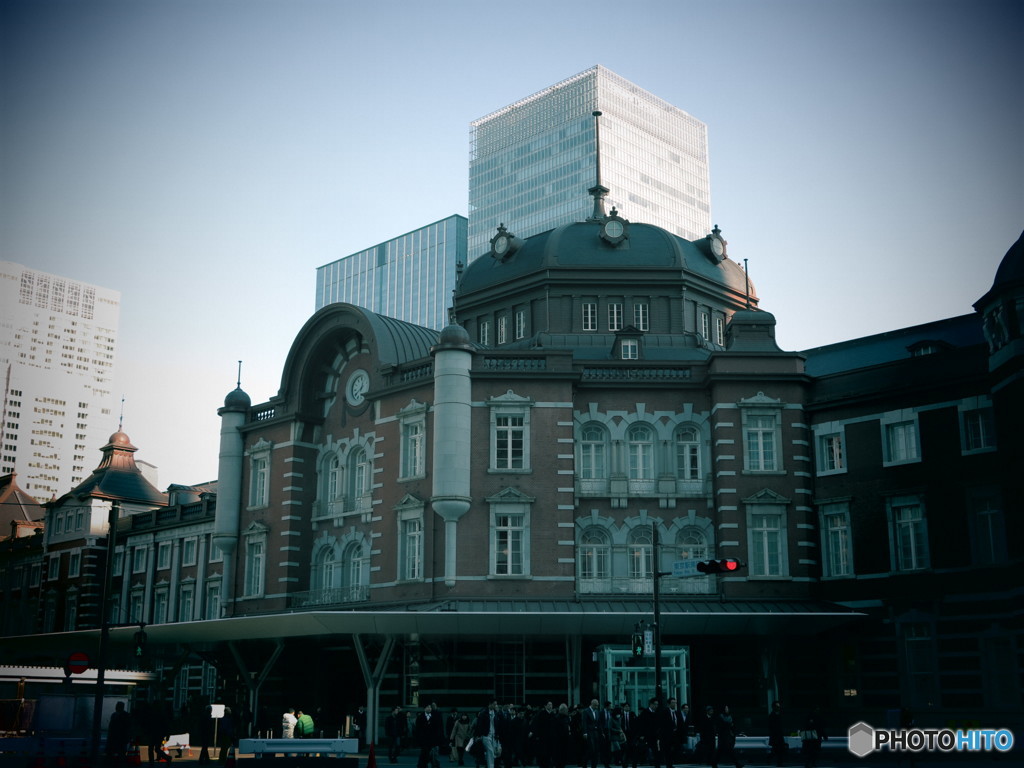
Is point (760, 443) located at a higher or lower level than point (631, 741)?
higher

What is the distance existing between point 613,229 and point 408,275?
414 feet

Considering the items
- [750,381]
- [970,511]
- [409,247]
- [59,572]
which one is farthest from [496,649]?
[409,247]

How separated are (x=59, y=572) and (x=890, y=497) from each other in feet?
166

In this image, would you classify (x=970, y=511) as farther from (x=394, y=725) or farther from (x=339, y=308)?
(x=339, y=308)

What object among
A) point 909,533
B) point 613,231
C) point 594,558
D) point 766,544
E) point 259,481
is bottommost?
point 594,558

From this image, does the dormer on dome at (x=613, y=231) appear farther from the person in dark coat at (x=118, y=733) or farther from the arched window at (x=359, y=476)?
the person in dark coat at (x=118, y=733)

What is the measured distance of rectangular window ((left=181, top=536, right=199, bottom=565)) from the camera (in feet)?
196

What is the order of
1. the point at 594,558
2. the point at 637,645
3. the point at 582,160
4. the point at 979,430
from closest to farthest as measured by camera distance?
1. the point at 637,645
2. the point at 979,430
3. the point at 594,558
4. the point at 582,160

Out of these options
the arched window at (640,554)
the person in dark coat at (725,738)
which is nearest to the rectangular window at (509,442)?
the arched window at (640,554)

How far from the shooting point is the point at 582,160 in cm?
13262

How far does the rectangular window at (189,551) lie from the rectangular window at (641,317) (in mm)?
26262

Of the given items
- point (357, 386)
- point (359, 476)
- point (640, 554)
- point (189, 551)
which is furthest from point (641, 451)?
point (189, 551)

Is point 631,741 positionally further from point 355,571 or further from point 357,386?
point 357,386

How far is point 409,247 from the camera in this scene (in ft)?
575
